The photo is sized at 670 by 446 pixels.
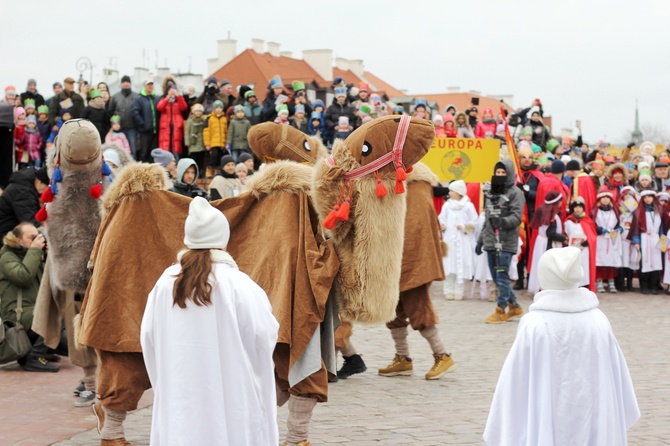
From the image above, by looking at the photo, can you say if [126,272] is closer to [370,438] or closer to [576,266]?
[370,438]

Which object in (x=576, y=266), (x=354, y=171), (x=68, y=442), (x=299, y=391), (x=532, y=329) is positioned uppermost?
(x=354, y=171)

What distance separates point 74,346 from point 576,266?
409cm

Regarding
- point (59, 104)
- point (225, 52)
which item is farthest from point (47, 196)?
point (225, 52)

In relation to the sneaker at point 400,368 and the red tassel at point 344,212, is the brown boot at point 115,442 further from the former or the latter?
the sneaker at point 400,368

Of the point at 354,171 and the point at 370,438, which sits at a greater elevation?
the point at 354,171

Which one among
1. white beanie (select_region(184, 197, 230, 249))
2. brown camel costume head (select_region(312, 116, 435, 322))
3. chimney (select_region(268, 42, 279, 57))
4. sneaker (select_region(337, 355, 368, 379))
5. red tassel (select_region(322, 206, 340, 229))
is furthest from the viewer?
chimney (select_region(268, 42, 279, 57))

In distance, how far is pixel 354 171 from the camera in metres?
6.45

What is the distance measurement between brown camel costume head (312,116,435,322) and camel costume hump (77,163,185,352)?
0.99 m

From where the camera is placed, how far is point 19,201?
1127 cm

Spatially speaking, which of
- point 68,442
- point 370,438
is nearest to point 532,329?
point 370,438

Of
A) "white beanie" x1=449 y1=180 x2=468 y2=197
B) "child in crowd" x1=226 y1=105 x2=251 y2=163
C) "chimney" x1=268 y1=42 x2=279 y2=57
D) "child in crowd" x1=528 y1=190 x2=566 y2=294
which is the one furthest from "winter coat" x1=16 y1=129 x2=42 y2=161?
"chimney" x1=268 y1=42 x2=279 y2=57

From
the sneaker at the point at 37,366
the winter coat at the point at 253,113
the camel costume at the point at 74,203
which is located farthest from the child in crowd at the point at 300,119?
the camel costume at the point at 74,203

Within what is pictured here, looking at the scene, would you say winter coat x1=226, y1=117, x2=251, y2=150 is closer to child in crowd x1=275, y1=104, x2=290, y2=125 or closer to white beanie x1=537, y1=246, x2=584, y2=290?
child in crowd x1=275, y1=104, x2=290, y2=125

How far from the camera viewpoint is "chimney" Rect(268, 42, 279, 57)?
5397cm
